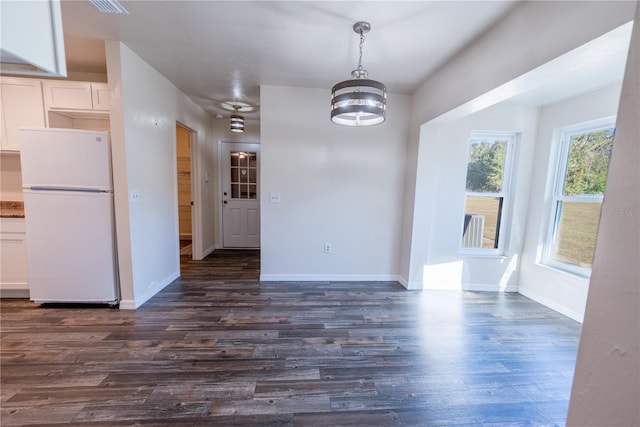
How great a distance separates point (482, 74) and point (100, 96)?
3.48 metres

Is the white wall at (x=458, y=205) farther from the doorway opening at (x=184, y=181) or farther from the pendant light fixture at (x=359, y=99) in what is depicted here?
the doorway opening at (x=184, y=181)

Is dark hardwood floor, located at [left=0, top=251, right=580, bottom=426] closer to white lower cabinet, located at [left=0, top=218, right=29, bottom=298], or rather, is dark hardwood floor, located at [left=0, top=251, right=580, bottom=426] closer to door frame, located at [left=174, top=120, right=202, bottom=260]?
white lower cabinet, located at [left=0, top=218, right=29, bottom=298]

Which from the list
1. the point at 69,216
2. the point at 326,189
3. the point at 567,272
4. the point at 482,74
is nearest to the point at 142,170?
the point at 69,216

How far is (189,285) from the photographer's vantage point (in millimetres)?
3264

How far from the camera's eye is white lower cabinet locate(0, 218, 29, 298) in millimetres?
2539

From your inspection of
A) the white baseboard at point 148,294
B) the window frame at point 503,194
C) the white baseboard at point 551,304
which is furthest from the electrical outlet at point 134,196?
the white baseboard at point 551,304

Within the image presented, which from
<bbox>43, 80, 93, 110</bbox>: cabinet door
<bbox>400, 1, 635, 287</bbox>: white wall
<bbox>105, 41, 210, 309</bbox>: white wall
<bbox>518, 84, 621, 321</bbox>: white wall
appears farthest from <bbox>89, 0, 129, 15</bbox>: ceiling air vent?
<bbox>518, 84, 621, 321</bbox>: white wall

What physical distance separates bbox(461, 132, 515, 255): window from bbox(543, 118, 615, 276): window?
48 cm

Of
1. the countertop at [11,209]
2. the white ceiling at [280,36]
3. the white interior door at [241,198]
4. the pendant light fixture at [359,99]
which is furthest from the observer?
the white interior door at [241,198]

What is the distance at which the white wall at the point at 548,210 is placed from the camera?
2.65m

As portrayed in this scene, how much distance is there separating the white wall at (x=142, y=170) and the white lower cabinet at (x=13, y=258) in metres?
1.03

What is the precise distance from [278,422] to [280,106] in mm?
3071

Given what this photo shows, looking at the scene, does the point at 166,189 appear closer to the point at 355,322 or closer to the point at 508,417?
the point at 355,322

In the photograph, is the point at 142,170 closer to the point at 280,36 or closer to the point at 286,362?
the point at 280,36
